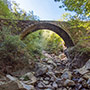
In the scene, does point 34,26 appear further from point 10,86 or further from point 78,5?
point 10,86

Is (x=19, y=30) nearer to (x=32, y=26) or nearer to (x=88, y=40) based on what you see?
(x=32, y=26)

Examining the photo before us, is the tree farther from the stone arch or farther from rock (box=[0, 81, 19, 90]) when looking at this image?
the stone arch

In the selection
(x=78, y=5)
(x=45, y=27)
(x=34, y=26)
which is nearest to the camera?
(x=78, y=5)

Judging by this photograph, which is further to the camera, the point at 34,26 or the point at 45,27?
the point at 45,27

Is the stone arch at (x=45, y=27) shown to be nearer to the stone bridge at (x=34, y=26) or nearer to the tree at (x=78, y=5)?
the stone bridge at (x=34, y=26)

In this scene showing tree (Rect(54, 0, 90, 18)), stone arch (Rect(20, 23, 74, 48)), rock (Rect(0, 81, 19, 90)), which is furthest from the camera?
stone arch (Rect(20, 23, 74, 48))

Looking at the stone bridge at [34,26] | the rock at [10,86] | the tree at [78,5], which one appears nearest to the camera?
the rock at [10,86]

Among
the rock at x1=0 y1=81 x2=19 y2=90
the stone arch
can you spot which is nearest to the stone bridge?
the stone arch

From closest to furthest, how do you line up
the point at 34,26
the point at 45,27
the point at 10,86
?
the point at 10,86, the point at 34,26, the point at 45,27

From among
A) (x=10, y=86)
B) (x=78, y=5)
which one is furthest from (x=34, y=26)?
(x=10, y=86)

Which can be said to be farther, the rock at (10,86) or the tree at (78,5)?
the tree at (78,5)

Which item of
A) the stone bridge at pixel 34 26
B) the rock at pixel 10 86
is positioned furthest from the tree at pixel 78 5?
the stone bridge at pixel 34 26

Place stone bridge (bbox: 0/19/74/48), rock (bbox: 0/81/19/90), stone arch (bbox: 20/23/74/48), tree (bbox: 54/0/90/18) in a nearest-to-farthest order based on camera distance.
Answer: rock (bbox: 0/81/19/90), tree (bbox: 54/0/90/18), stone bridge (bbox: 0/19/74/48), stone arch (bbox: 20/23/74/48)

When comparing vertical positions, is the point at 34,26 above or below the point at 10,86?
above
